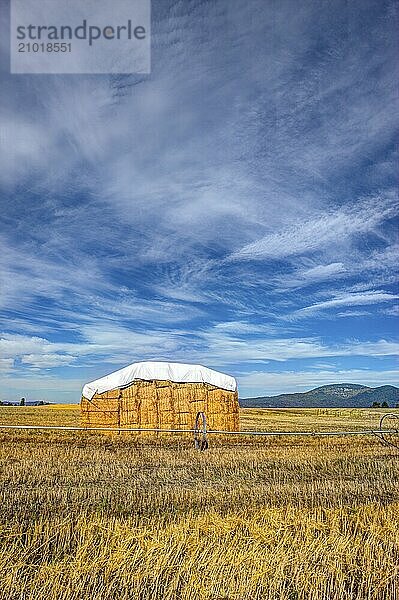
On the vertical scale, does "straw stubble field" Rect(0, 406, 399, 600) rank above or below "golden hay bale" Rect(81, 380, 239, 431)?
below

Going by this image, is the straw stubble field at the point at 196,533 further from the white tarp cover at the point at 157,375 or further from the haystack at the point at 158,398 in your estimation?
the white tarp cover at the point at 157,375

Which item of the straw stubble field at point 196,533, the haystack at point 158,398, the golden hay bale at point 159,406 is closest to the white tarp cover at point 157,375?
the haystack at point 158,398

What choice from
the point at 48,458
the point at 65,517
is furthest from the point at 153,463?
the point at 65,517

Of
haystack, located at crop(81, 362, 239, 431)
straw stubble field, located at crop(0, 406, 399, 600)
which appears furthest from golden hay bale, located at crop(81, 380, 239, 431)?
straw stubble field, located at crop(0, 406, 399, 600)

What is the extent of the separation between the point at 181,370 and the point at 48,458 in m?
11.8

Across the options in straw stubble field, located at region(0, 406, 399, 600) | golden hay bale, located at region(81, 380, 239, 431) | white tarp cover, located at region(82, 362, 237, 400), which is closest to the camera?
straw stubble field, located at region(0, 406, 399, 600)

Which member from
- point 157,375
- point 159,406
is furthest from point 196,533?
point 157,375

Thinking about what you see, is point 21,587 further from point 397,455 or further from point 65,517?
point 397,455

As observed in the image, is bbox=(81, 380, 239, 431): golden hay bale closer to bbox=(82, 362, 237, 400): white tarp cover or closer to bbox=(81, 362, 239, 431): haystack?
bbox=(81, 362, 239, 431): haystack

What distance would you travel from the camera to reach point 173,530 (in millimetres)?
6918

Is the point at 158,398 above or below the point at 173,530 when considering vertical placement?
above

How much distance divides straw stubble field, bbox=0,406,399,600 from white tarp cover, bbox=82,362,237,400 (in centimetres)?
1210

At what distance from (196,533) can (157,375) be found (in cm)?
1889

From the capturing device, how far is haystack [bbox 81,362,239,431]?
25312 mm
